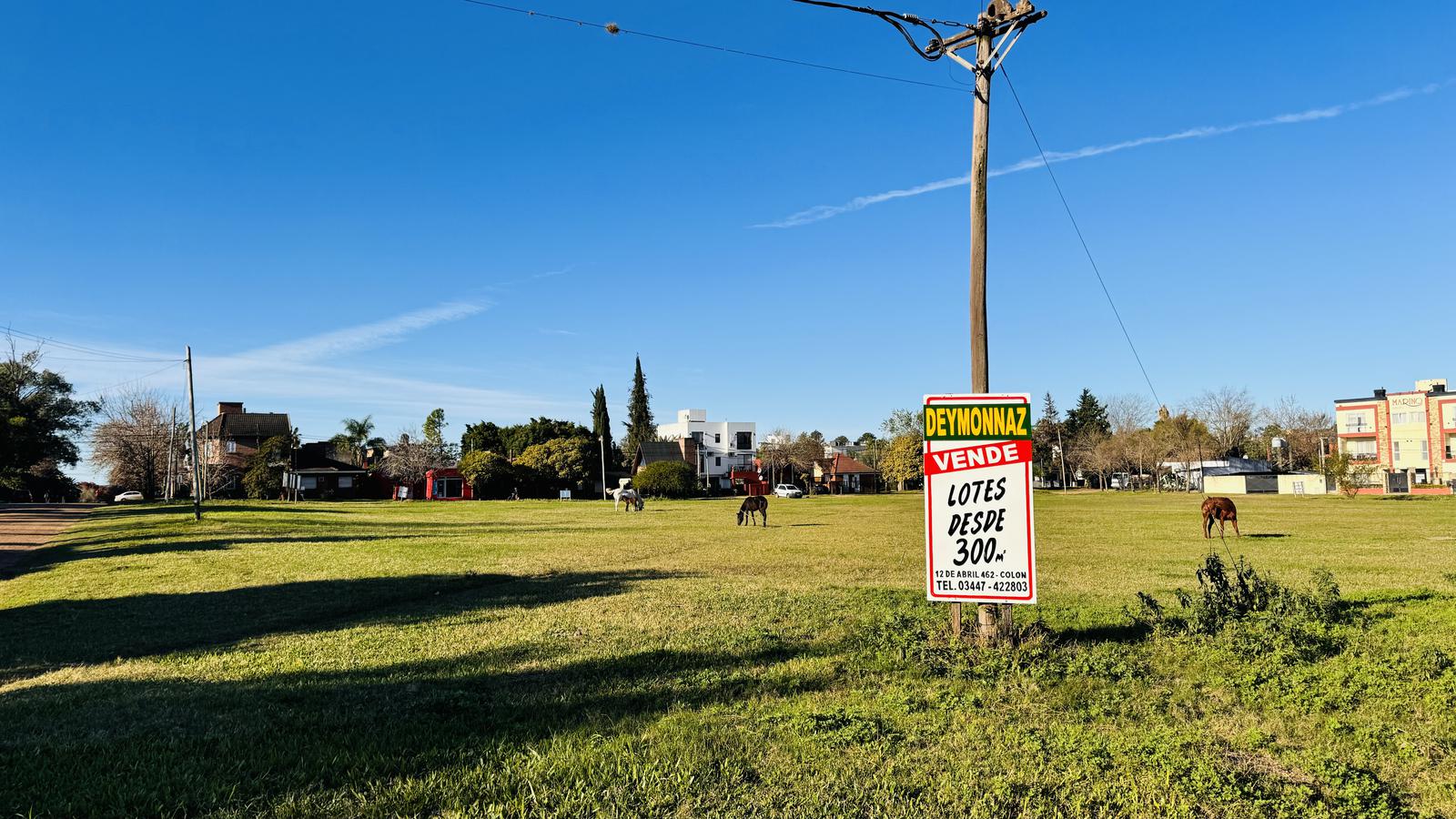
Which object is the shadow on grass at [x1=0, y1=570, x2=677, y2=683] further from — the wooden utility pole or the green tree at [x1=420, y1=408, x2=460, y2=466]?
the green tree at [x1=420, y1=408, x2=460, y2=466]

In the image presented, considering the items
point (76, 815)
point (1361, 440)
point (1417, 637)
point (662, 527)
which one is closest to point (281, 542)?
point (662, 527)

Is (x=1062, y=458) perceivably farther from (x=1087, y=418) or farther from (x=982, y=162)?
(x=982, y=162)

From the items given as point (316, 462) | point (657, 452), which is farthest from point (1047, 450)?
point (316, 462)

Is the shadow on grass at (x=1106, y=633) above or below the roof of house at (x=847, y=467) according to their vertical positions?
above

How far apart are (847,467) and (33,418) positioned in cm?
8890

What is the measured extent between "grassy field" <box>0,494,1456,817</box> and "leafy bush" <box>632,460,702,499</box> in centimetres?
6055

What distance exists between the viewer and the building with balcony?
81.8 meters

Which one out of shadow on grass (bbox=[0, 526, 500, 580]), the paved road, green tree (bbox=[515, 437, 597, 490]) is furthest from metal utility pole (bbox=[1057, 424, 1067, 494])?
the paved road

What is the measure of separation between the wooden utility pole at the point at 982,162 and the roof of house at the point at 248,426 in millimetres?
93875

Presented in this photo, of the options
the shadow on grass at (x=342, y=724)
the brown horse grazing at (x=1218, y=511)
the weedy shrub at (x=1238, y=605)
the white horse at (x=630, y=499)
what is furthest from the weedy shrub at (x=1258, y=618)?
the white horse at (x=630, y=499)

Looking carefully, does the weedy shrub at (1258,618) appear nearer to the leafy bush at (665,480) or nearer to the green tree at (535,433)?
the leafy bush at (665,480)

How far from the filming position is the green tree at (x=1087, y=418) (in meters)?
126

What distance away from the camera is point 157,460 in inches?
3063

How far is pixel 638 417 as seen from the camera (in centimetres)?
13638
